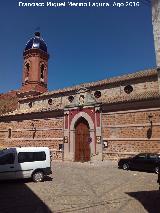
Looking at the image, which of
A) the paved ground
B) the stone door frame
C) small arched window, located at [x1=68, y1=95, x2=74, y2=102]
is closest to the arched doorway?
the stone door frame

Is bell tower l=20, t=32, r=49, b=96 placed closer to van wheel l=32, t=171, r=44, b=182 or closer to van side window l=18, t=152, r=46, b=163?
van side window l=18, t=152, r=46, b=163

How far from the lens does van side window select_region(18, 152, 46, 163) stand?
40.2 feet

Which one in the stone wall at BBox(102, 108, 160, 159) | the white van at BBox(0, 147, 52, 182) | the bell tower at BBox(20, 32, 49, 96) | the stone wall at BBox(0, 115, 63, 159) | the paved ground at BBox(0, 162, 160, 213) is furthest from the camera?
the bell tower at BBox(20, 32, 49, 96)

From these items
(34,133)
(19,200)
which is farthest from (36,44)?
(19,200)

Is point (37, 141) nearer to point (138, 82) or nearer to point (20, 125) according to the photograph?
point (20, 125)

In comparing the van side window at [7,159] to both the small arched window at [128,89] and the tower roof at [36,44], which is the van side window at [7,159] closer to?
the small arched window at [128,89]

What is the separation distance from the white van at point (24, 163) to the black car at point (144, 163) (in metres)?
6.94

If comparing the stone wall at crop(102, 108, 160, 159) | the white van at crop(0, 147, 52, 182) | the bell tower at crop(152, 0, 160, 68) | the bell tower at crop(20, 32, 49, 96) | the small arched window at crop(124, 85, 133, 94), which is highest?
the bell tower at crop(20, 32, 49, 96)

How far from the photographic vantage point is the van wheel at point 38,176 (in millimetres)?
12406

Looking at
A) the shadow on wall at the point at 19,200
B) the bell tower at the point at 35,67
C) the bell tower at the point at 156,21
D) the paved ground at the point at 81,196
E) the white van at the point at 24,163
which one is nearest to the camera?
the shadow on wall at the point at 19,200

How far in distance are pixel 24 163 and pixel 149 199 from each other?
20.3 feet

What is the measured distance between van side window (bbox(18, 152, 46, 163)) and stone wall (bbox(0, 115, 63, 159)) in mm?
12089

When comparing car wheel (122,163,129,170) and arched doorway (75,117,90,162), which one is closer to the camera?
car wheel (122,163,129,170)

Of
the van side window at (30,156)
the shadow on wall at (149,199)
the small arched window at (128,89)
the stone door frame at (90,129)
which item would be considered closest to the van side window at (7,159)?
the van side window at (30,156)
